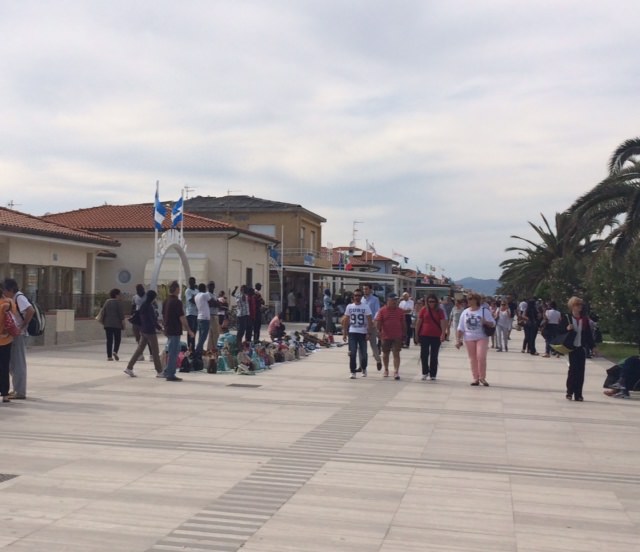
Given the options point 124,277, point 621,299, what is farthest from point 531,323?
point 124,277

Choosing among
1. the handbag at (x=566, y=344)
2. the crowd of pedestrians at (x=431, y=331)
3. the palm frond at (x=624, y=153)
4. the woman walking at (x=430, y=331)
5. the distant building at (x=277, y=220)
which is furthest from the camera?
the distant building at (x=277, y=220)

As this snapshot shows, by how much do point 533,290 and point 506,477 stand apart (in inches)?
1707

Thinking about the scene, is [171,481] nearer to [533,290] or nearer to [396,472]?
[396,472]

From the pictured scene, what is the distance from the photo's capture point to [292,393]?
551 inches

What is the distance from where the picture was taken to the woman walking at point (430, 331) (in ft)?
54.2

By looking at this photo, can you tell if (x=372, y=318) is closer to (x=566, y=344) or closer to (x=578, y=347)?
(x=566, y=344)

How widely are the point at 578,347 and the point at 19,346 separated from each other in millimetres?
8426

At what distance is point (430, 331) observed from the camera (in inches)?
650

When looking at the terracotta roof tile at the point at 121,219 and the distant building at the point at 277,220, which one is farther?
the distant building at the point at 277,220

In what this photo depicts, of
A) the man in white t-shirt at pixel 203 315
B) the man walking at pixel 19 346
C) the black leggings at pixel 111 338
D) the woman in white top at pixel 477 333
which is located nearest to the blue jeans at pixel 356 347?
the woman in white top at pixel 477 333

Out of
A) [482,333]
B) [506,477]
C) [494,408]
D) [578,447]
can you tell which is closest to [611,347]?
[482,333]

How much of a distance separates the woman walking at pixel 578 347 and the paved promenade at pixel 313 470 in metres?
0.38

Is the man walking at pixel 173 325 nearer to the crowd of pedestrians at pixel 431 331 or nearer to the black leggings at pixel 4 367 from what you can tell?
the crowd of pedestrians at pixel 431 331

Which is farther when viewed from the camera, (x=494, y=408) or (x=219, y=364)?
(x=219, y=364)
